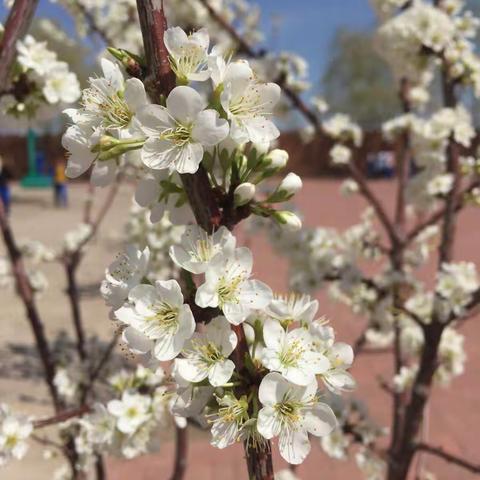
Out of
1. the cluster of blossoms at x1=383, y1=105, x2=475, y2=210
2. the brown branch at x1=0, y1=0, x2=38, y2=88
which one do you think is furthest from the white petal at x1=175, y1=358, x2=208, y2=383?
the cluster of blossoms at x1=383, y1=105, x2=475, y2=210

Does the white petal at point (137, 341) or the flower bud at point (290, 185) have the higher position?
the flower bud at point (290, 185)

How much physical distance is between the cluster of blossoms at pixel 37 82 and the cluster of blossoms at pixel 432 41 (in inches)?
50.7

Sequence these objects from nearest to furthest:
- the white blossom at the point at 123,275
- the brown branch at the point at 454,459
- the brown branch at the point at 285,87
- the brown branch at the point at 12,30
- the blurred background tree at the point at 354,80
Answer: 1. the white blossom at the point at 123,275
2. the brown branch at the point at 12,30
3. the brown branch at the point at 454,459
4. the brown branch at the point at 285,87
5. the blurred background tree at the point at 354,80

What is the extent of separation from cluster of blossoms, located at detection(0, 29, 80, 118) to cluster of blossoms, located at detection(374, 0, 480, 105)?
1.29 m

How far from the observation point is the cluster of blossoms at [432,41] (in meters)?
2.04

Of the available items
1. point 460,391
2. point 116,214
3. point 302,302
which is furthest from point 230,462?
point 116,214

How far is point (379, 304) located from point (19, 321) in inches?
178

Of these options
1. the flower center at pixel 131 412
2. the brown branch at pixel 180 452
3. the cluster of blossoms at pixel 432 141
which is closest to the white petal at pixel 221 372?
the flower center at pixel 131 412

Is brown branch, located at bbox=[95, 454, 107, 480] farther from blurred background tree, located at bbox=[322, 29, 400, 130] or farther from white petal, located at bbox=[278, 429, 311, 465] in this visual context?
blurred background tree, located at bbox=[322, 29, 400, 130]

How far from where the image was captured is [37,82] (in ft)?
4.22

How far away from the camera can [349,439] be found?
2.03 metres

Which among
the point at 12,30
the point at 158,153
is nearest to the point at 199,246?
the point at 158,153

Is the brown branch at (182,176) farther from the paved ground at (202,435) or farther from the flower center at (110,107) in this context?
the paved ground at (202,435)

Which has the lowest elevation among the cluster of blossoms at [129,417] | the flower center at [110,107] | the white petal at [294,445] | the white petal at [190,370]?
the cluster of blossoms at [129,417]
